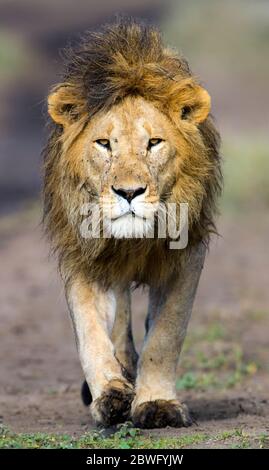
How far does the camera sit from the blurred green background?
17391 mm

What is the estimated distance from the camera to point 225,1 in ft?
112

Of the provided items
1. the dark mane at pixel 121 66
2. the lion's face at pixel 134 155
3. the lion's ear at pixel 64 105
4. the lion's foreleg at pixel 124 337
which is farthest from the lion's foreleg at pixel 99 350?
the dark mane at pixel 121 66

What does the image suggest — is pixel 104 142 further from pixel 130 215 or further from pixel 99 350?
pixel 99 350

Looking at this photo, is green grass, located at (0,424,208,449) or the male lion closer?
green grass, located at (0,424,208,449)

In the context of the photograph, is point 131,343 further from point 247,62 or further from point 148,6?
point 148,6

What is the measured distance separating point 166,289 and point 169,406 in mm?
622

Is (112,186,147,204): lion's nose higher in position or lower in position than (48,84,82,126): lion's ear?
lower

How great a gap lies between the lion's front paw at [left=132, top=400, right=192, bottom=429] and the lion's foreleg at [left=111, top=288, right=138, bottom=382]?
603 millimetres

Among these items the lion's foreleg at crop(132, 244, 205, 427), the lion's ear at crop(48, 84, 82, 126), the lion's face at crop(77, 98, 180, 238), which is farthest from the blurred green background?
the lion's face at crop(77, 98, 180, 238)

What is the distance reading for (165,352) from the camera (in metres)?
6.79

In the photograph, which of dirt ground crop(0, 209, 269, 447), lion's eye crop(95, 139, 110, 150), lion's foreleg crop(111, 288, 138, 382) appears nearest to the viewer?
lion's eye crop(95, 139, 110, 150)

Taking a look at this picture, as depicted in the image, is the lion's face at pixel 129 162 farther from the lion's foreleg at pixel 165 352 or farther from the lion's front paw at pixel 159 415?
the lion's front paw at pixel 159 415

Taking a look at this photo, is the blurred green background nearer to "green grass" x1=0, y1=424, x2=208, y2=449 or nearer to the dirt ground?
the dirt ground
